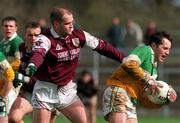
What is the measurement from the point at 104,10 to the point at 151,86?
28.0 metres

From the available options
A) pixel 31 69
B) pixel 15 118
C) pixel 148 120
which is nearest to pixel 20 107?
pixel 15 118

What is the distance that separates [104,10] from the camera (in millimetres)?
38906

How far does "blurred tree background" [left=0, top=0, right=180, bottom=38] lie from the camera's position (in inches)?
1409

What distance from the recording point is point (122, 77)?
11.3 m

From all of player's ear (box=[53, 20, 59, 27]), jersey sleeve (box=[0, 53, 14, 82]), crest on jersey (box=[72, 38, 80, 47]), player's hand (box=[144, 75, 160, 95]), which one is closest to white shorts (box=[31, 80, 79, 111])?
jersey sleeve (box=[0, 53, 14, 82])

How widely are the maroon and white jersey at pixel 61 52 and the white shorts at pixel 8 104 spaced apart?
2.71ft

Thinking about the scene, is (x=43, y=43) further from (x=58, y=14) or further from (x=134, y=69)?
(x=134, y=69)

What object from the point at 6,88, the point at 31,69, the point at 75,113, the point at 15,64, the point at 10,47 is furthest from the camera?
the point at 10,47

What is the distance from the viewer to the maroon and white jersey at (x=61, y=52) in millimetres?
11070

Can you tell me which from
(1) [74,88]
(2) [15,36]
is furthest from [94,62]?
(1) [74,88]

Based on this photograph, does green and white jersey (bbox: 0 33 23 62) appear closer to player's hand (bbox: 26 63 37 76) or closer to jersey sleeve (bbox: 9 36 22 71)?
jersey sleeve (bbox: 9 36 22 71)

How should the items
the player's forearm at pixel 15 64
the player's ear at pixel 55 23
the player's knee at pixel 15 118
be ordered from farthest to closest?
the player's knee at pixel 15 118, the player's forearm at pixel 15 64, the player's ear at pixel 55 23

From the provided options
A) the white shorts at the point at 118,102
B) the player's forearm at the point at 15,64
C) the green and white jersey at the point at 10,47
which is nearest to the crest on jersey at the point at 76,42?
the white shorts at the point at 118,102

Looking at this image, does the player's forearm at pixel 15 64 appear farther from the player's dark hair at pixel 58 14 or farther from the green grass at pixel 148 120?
the green grass at pixel 148 120
